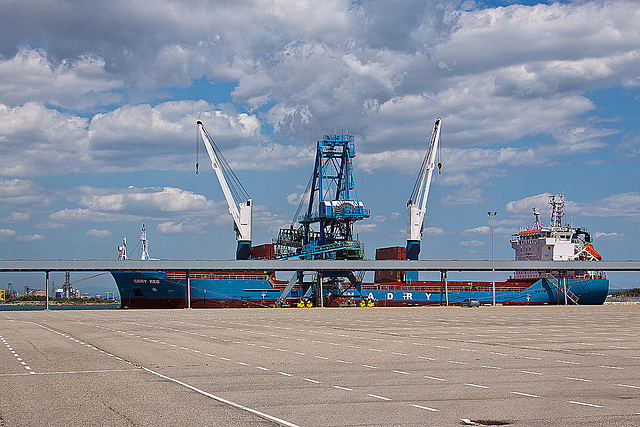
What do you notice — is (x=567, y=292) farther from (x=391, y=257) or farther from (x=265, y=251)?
(x=265, y=251)

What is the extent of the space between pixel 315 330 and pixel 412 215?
2048 inches

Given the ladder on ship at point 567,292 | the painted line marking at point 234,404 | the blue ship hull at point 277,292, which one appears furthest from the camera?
the ladder on ship at point 567,292

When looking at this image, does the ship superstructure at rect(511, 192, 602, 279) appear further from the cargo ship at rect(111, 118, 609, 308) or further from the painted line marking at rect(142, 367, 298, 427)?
the painted line marking at rect(142, 367, 298, 427)

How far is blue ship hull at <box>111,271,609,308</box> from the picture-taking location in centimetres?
7712

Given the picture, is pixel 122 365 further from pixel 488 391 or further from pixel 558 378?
pixel 558 378

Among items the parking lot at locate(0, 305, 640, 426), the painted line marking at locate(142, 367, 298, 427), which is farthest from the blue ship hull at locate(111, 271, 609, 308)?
the painted line marking at locate(142, 367, 298, 427)

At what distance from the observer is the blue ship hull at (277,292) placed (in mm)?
77125

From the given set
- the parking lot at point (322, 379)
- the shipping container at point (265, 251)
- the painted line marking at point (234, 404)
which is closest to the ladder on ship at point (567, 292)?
the shipping container at point (265, 251)

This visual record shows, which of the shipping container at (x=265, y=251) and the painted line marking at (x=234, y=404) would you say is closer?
the painted line marking at (x=234, y=404)

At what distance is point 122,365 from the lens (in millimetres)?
20375

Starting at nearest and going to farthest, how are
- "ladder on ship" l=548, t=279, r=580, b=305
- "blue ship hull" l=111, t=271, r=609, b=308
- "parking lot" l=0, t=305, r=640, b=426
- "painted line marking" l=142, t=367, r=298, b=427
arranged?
"painted line marking" l=142, t=367, r=298, b=427 < "parking lot" l=0, t=305, r=640, b=426 < "blue ship hull" l=111, t=271, r=609, b=308 < "ladder on ship" l=548, t=279, r=580, b=305

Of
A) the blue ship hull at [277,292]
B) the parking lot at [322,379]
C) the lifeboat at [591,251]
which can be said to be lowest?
the parking lot at [322,379]

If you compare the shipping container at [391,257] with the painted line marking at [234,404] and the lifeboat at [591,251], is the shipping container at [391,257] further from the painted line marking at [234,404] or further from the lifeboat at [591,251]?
the painted line marking at [234,404]

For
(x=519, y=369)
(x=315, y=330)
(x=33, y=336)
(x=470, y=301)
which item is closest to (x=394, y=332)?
(x=315, y=330)
